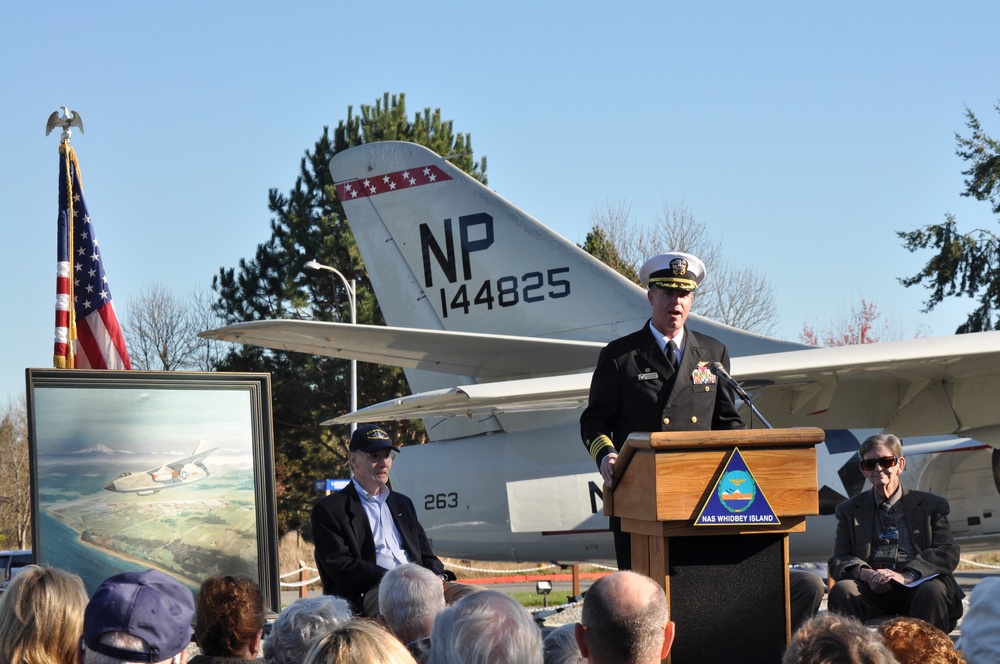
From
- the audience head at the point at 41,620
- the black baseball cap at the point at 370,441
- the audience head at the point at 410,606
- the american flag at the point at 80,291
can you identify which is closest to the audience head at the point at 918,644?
the audience head at the point at 410,606

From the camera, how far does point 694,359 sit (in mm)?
4137

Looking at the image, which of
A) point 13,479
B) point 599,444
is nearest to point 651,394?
point 599,444

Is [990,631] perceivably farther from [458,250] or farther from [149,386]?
[458,250]

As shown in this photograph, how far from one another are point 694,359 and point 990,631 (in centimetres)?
195

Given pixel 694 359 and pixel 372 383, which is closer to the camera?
pixel 694 359

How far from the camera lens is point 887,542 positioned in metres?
4.98

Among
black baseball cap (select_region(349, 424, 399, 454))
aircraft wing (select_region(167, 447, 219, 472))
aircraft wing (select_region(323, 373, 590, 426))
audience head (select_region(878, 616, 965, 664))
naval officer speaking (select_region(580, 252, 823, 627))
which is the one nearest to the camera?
audience head (select_region(878, 616, 965, 664))

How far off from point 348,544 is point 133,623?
2690 millimetres

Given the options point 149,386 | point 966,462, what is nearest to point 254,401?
point 149,386

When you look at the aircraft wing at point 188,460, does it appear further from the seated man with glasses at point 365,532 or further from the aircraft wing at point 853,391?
the aircraft wing at point 853,391

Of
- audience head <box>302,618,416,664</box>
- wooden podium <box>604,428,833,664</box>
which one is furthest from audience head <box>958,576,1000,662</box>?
audience head <box>302,618,416,664</box>

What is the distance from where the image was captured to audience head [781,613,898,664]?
206 centimetres

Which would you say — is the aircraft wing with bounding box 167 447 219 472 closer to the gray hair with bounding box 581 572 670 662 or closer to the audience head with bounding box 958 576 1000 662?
the gray hair with bounding box 581 572 670 662

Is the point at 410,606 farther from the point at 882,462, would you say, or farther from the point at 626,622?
the point at 882,462
